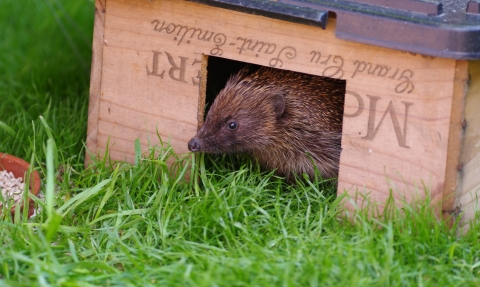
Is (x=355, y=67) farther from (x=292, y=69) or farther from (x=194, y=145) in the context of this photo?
(x=194, y=145)

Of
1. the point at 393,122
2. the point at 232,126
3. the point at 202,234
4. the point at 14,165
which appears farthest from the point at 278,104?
the point at 14,165

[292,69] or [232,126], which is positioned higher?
[292,69]

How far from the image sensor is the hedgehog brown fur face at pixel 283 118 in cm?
444

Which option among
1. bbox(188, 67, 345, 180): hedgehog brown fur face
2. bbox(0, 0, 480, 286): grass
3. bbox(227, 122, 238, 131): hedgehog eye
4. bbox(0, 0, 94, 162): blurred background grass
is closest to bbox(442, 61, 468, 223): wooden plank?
bbox(0, 0, 480, 286): grass

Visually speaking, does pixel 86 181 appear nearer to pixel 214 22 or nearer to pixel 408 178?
pixel 214 22

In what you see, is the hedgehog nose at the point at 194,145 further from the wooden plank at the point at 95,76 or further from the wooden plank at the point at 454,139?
the wooden plank at the point at 454,139

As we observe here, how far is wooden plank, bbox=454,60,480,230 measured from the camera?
3.72 m

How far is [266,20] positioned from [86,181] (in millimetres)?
1435

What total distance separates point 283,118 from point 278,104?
0.11 meters

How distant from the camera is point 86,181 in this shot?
444cm

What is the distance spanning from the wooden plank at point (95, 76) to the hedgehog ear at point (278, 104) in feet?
3.51

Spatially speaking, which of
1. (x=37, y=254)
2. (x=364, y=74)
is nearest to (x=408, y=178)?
(x=364, y=74)

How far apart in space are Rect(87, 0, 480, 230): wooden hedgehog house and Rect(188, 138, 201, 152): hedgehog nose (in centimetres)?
19

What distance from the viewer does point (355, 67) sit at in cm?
388
